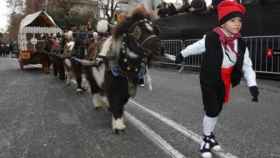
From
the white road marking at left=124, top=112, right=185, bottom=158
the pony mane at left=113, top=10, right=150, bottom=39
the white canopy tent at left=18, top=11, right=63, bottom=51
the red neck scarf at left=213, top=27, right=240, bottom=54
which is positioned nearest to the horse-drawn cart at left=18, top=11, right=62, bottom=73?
the white canopy tent at left=18, top=11, right=63, bottom=51

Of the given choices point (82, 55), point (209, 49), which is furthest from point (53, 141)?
point (82, 55)

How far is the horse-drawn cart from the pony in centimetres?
1273

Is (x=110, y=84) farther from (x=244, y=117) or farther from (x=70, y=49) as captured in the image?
(x=70, y=49)

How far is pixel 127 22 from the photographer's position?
19.7 feet

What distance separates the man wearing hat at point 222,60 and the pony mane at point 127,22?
106 centimetres

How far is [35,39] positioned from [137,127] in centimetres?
1448

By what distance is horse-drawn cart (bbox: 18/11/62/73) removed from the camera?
19438mm

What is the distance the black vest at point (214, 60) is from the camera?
498cm

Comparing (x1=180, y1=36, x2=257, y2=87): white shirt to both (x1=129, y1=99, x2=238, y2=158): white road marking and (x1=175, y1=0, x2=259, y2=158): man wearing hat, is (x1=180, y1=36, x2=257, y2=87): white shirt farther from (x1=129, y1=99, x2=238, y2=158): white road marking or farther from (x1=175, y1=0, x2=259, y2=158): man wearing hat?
(x1=129, y1=99, x2=238, y2=158): white road marking

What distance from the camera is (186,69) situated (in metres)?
17.7

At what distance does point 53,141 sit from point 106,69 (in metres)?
1.38

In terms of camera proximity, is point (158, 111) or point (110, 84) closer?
point (110, 84)

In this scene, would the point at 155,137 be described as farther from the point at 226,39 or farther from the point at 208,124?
the point at 226,39

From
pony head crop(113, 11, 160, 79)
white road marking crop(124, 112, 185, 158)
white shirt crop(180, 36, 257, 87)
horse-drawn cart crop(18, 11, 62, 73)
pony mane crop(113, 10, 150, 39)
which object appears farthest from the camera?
horse-drawn cart crop(18, 11, 62, 73)
